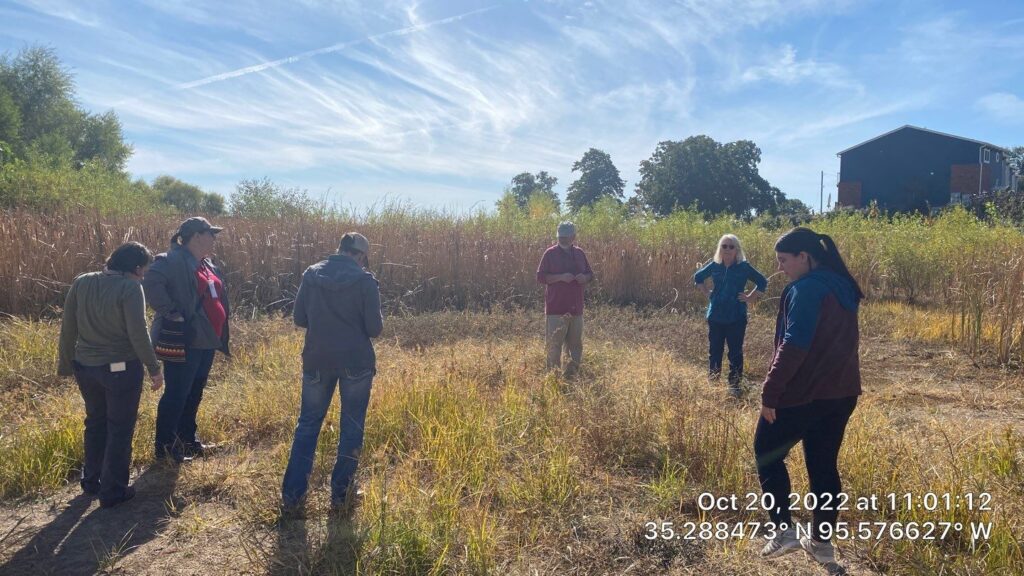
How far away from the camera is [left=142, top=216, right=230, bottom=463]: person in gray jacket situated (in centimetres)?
352

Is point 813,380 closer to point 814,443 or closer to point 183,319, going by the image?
point 814,443

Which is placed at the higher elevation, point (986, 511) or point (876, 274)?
point (876, 274)

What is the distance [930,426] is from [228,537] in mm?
4823

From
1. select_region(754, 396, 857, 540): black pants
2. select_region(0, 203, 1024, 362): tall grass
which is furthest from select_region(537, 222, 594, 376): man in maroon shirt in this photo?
select_region(0, 203, 1024, 362): tall grass

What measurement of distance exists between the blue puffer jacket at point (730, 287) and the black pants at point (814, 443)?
8.61 ft

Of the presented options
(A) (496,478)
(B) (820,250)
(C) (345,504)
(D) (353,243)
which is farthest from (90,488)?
(B) (820,250)

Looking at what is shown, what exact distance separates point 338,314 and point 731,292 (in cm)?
366

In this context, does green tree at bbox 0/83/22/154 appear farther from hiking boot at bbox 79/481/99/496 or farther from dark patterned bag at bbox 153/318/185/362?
hiking boot at bbox 79/481/99/496

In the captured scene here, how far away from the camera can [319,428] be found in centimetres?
308

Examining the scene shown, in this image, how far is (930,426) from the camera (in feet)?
13.5

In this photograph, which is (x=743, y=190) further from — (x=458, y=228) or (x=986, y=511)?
(x=986, y=511)

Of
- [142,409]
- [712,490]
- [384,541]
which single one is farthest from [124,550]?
[712,490]

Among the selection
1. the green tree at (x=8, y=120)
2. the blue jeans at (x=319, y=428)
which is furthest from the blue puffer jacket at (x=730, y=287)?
the green tree at (x=8, y=120)

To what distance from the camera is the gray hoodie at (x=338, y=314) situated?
2.98 meters
